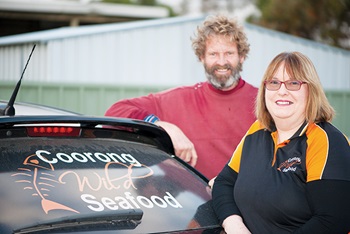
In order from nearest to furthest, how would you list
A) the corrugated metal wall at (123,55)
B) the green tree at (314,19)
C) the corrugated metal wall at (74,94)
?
1. the corrugated metal wall at (74,94)
2. the corrugated metal wall at (123,55)
3. the green tree at (314,19)

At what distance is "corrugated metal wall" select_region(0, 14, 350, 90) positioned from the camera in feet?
42.1

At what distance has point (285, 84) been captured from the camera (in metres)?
2.78

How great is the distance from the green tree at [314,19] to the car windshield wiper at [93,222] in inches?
1264

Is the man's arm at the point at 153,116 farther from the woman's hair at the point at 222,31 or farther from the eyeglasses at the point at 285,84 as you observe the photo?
the eyeglasses at the point at 285,84

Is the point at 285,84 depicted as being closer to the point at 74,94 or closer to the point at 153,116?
Answer: the point at 153,116

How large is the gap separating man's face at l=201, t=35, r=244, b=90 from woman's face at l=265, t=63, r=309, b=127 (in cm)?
112

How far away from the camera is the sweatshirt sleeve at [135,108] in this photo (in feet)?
12.5

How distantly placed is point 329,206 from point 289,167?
249 millimetres

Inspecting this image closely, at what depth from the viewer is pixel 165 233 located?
2.52 m

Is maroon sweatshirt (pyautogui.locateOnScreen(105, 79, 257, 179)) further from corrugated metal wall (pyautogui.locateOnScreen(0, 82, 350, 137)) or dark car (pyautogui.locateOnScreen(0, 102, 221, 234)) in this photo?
corrugated metal wall (pyautogui.locateOnScreen(0, 82, 350, 137))

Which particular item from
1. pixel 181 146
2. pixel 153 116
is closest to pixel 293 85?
pixel 181 146

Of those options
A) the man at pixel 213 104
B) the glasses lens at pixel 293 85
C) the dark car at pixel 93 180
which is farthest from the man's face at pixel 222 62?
the glasses lens at pixel 293 85

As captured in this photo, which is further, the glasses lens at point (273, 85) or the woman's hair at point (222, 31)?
the woman's hair at point (222, 31)

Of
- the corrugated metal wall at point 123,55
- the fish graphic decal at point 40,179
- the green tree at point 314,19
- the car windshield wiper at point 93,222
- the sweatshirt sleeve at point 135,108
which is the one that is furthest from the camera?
the green tree at point 314,19
